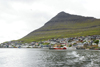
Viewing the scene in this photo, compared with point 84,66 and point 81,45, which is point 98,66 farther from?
point 81,45

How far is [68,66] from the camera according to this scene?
36875mm

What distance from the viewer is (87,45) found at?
173 metres

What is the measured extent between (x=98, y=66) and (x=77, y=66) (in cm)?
556

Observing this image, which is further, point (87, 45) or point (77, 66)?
point (87, 45)

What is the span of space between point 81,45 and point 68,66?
14814 centimetres

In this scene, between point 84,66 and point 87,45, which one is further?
point 87,45

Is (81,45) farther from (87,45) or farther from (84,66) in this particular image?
(84,66)

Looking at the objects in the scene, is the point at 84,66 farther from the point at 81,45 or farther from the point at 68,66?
the point at 81,45

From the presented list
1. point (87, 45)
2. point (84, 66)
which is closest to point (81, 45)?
point (87, 45)

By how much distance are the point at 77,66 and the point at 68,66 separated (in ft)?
8.32

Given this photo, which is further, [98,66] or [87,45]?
[87,45]

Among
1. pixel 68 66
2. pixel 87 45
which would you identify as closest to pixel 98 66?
pixel 68 66

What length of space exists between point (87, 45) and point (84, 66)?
141835 mm

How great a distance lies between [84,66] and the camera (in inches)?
1447
